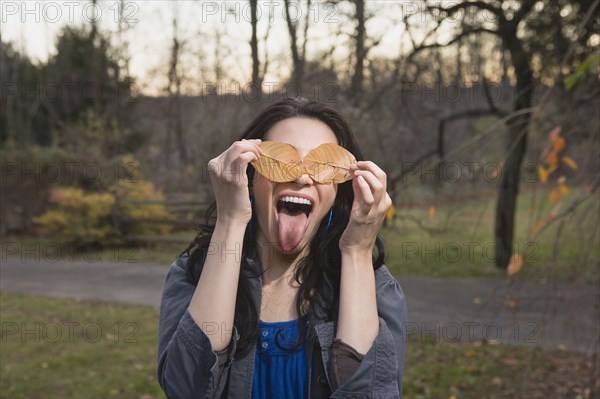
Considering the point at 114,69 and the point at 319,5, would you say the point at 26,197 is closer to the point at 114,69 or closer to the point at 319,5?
the point at 114,69

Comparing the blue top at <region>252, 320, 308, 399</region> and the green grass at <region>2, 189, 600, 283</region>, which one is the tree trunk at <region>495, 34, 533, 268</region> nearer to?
the green grass at <region>2, 189, 600, 283</region>

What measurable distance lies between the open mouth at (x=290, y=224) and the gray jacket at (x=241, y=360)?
0.41 feet

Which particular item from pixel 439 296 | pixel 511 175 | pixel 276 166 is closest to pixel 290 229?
pixel 276 166

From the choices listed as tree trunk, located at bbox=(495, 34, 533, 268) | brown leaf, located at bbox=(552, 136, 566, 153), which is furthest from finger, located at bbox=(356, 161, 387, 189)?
tree trunk, located at bbox=(495, 34, 533, 268)

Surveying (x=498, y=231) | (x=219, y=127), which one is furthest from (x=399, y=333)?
(x=219, y=127)

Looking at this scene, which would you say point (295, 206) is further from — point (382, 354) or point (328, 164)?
point (382, 354)

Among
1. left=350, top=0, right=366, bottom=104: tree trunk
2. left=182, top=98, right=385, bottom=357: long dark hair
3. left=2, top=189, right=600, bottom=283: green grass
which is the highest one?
left=350, top=0, right=366, bottom=104: tree trunk

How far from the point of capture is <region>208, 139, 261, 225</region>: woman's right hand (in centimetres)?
132

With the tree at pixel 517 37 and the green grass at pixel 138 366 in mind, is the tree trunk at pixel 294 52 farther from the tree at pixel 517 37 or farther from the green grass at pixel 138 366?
the green grass at pixel 138 366

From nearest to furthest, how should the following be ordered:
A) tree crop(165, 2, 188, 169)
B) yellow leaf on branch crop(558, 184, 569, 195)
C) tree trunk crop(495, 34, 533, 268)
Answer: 1. yellow leaf on branch crop(558, 184, 569, 195)
2. tree trunk crop(495, 34, 533, 268)
3. tree crop(165, 2, 188, 169)

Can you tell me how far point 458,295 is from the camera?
26.2 feet

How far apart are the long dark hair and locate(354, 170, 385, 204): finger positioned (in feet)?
0.72

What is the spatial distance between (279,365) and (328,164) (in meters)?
0.45

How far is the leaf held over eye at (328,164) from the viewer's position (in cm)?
141
